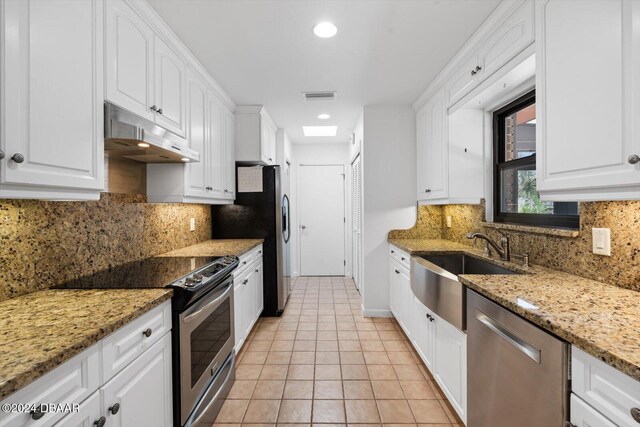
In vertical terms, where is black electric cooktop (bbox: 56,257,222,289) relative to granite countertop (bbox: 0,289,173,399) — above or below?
above

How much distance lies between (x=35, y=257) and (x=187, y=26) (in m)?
1.58

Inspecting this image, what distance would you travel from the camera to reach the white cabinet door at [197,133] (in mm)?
2327

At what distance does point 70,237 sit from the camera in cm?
153

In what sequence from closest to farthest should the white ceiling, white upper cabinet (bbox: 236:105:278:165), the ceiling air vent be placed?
the white ceiling < the ceiling air vent < white upper cabinet (bbox: 236:105:278:165)

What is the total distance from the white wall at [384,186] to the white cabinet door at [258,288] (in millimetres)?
1187

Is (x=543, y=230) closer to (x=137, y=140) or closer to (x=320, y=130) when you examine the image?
(x=137, y=140)

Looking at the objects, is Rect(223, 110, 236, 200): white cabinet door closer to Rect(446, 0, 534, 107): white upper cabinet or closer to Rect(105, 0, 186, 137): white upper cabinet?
Rect(105, 0, 186, 137): white upper cabinet

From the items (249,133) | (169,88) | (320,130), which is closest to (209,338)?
(169,88)

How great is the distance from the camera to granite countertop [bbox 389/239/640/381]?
2.61 feet

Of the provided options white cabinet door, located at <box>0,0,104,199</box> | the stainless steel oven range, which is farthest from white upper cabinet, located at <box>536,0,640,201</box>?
Answer: white cabinet door, located at <box>0,0,104,199</box>

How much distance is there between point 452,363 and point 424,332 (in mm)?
475

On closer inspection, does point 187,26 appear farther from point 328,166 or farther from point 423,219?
point 328,166

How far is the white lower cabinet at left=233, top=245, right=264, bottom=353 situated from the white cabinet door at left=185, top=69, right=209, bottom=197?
714 millimetres

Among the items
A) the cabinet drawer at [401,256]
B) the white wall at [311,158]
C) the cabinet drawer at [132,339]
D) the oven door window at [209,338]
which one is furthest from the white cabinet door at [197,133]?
the white wall at [311,158]
